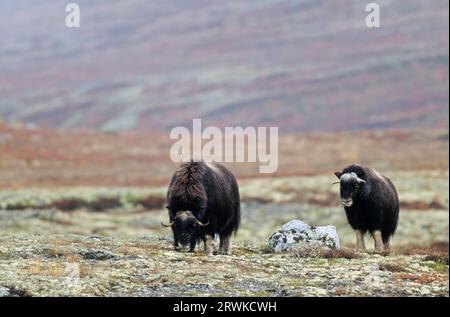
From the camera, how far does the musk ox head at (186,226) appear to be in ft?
67.5

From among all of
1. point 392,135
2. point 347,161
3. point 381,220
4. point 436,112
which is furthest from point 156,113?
point 381,220

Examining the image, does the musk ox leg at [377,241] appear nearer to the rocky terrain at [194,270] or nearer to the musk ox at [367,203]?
the musk ox at [367,203]

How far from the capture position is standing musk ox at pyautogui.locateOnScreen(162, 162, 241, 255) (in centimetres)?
2081

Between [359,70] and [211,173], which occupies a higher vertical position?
[359,70]

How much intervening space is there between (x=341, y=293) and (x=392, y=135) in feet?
303

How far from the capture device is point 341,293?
1706 centimetres

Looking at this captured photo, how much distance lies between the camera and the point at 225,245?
73.7 feet

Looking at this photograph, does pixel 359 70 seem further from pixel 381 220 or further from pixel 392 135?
pixel 381 220

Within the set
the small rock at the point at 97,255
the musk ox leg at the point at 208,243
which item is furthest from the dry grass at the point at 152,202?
the small rock at the point at 97,255

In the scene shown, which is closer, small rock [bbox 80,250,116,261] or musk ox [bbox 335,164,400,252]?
small rock [bbox 80,250,116,261]

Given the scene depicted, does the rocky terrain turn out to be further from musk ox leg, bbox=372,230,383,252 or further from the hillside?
the hillside

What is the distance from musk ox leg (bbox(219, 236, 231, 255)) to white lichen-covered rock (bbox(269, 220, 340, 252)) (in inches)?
42.5

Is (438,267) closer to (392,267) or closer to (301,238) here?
(392,267)

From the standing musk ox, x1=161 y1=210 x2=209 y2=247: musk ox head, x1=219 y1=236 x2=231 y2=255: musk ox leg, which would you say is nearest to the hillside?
x1=219 y1=236 x2=231 y2=255: musk ox leg
